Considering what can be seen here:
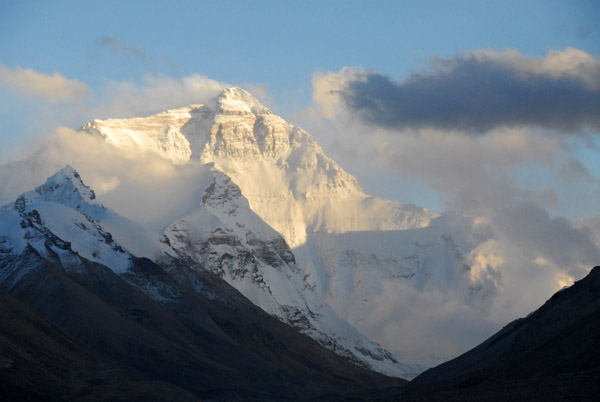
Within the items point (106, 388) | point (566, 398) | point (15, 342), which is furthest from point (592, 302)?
point (15, 342)

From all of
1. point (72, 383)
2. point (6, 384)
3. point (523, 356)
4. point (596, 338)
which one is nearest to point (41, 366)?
point (72, 383)

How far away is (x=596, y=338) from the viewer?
140 m

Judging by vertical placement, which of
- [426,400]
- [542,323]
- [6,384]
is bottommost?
[6,384]

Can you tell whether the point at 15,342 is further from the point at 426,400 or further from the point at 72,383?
the point at 426,400

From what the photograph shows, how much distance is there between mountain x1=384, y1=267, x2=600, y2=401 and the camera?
378 feet

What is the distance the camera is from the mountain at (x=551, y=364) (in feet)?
378

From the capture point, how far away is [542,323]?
7407 inches

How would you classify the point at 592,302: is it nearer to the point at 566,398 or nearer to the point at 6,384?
the point at 566,398

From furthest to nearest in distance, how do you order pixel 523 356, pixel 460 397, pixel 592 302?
pixel 592 302, pixel 523 356, pixel 460 397

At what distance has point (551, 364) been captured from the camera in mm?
141750

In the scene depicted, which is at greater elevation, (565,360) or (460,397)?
(565,360)

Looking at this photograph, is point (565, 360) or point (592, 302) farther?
point (592, 302)

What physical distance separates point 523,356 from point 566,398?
167 feet

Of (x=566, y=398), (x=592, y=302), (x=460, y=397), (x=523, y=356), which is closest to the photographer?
(x=566, y=398)
